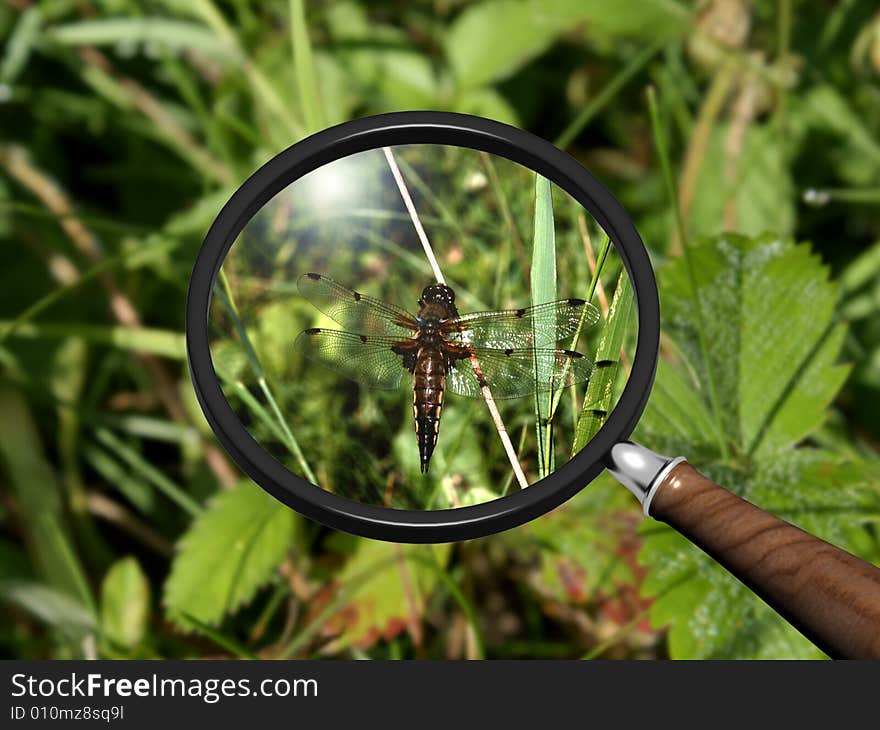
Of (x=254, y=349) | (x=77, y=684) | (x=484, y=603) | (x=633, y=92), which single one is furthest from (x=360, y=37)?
(x=77, y=684)

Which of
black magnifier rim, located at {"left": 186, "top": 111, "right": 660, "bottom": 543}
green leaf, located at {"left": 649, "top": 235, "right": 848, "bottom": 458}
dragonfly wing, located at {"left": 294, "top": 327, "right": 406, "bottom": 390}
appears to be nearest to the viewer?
A: black magnifier rim, located at {"left": 186, "top": 111, "right": 660, "bottom": 543}

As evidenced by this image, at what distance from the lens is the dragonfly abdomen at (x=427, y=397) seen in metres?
1.62

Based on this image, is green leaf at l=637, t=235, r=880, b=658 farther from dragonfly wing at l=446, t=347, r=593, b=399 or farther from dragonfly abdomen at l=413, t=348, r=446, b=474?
dragonfly abdomen at l=413, t=348, r=446, b=474

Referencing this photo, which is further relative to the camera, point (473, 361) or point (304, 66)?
point (304, 66)

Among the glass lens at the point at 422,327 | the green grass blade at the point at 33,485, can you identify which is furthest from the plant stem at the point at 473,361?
the green grass blade at the point at 33,485

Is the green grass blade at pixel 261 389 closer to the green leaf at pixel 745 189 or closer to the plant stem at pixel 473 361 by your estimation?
the plant stem at pixel 473 361

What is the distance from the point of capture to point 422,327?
166cm

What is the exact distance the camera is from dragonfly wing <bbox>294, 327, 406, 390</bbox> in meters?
1.68

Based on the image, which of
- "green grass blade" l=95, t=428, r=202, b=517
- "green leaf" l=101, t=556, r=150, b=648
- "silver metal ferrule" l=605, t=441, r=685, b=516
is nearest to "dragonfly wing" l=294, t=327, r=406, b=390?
"silver metal ferrule" l=605, t=441, r=685, b=516

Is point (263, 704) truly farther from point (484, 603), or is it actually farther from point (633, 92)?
point (633, 92)

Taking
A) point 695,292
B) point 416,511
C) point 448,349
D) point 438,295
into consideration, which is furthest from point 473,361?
point 695,292

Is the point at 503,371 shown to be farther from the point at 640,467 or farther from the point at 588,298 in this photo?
the point at 640,467

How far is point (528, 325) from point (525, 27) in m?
1.51

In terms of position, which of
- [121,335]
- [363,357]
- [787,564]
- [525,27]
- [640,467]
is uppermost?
[525,27]
